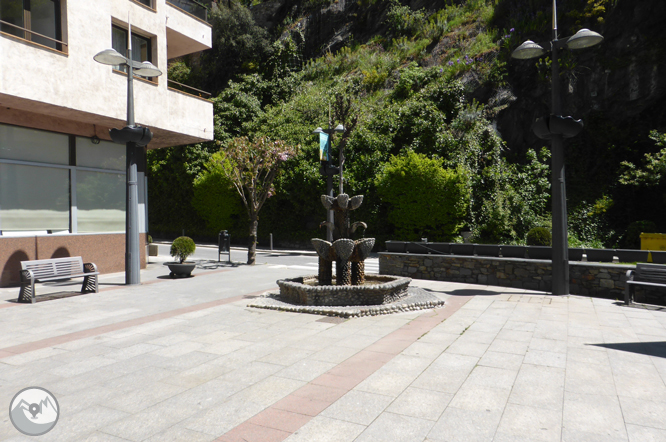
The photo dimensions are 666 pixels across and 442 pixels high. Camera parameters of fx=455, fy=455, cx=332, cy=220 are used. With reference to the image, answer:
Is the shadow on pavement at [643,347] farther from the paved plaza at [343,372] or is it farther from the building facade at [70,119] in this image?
the building facade at [70,119]

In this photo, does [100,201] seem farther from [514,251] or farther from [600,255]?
[600,255]

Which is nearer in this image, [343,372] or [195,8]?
[343,372]

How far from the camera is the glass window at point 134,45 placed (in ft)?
48.3

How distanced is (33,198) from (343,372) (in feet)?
38.5

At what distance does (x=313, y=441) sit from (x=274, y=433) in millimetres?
343

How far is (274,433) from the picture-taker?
3643 mm

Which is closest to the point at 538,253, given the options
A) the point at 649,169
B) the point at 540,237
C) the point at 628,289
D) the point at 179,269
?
the point at 628,289

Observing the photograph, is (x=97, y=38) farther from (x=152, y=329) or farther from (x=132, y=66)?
(x=152, y=329)

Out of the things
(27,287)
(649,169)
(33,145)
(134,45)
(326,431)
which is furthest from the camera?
(649,169)

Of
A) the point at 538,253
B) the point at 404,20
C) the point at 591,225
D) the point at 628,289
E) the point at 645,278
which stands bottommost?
the point at 628,289

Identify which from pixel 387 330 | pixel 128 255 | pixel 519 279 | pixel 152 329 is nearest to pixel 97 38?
pixel 128 255

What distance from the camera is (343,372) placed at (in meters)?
Result: 5.12
